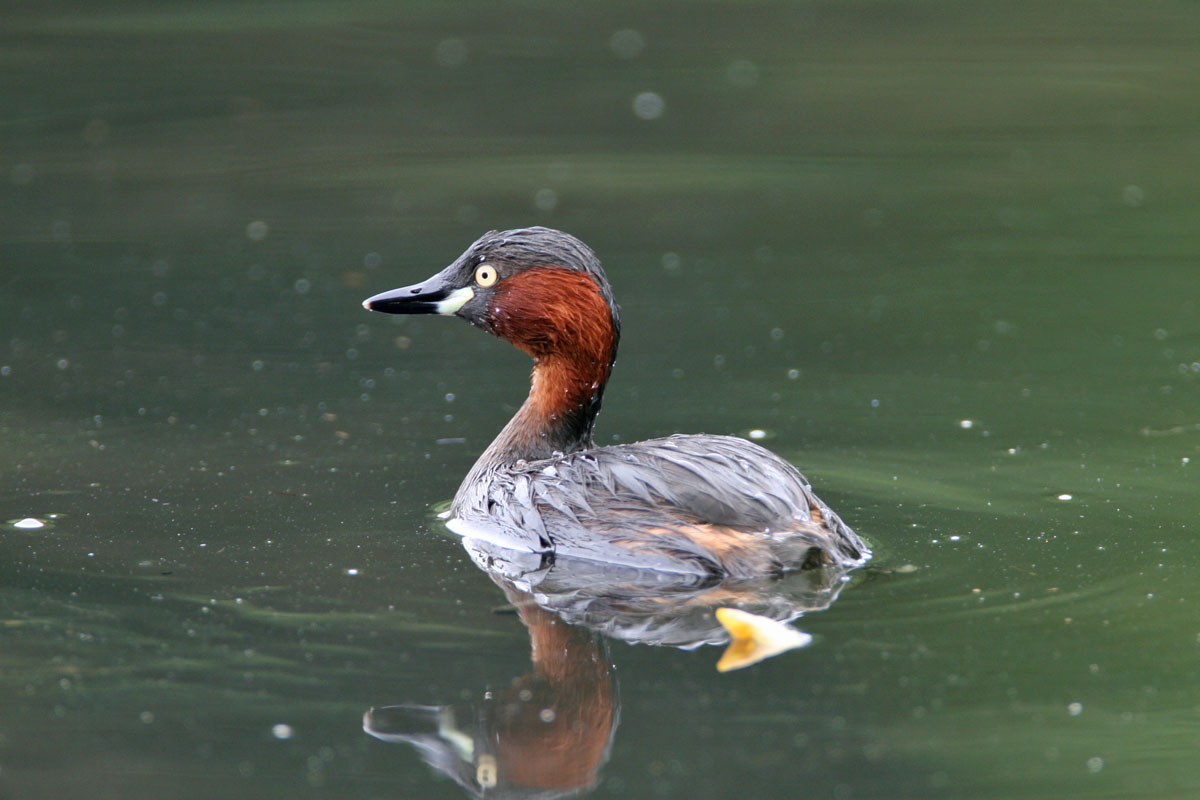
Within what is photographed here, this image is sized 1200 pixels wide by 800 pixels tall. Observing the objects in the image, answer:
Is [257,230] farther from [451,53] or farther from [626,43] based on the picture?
[626,43]

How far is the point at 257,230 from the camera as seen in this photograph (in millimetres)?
10023

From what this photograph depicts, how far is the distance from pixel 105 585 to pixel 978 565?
286 centimetres

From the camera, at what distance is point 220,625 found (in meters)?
4.87

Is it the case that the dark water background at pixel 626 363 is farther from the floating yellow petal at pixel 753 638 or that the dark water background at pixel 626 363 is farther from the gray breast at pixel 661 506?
the gray breast at pixel 661 506

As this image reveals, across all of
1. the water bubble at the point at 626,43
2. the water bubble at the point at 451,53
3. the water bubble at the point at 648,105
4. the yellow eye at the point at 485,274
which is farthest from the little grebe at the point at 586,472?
the water bubble at the point at 626,43

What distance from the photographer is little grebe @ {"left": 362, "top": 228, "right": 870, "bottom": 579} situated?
5.34m

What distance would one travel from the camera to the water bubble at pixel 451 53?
528 inches

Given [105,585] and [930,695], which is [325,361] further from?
[930,695]

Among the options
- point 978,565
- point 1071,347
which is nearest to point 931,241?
point 1071,347

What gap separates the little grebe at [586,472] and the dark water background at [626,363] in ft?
0.89

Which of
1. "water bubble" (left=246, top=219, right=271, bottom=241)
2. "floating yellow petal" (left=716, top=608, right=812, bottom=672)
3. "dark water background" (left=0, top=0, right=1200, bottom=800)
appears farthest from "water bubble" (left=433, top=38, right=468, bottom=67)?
"floating yellow petal" (left=716, top=608, right=812, bottom=672)

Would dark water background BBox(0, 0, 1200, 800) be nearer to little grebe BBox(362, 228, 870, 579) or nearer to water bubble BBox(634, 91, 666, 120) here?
water bubble BBox(634, 91, 666, 120)

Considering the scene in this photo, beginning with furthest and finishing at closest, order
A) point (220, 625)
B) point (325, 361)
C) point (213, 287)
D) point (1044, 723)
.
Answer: point (213, 287), point (325, 361), point (220, 625), point (1044, 723)

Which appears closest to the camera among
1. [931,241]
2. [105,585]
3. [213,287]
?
[105,585]
